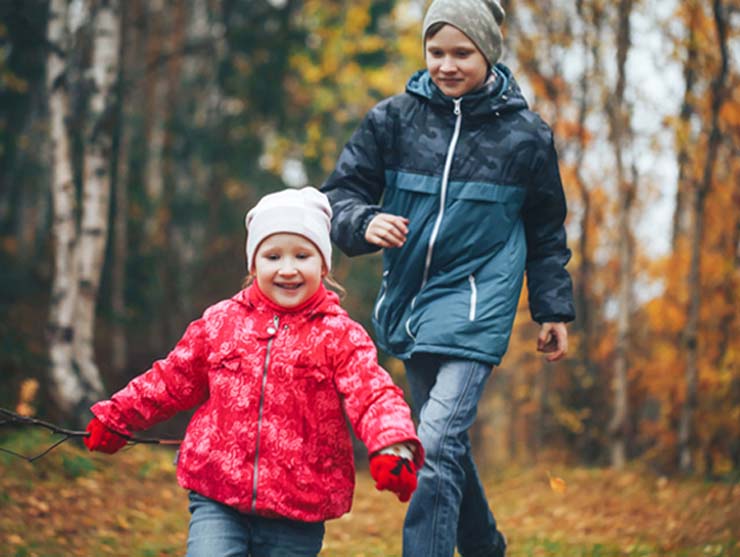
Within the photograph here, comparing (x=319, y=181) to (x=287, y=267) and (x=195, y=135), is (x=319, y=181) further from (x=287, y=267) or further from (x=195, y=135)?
(x=287, y=267)

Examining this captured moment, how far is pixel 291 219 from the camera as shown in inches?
130

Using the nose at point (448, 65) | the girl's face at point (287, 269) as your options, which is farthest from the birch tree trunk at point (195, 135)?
the girl's face at point (287, 269)

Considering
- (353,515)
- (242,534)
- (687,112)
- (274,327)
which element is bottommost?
(353,515)

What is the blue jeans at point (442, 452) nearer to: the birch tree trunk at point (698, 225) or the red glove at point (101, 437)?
the red glove at point (101, 437)

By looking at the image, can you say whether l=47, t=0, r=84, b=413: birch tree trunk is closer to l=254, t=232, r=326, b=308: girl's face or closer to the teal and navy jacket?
the teal and navy jacket

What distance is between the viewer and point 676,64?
1027 cm

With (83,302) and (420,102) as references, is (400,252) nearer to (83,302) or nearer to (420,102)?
(420,102)

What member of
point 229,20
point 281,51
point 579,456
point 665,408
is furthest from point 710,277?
point 229,20

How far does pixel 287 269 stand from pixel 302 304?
0.43 ft

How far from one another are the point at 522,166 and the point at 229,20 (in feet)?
42.1

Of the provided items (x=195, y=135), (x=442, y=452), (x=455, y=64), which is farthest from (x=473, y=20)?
(x=195, y=135)

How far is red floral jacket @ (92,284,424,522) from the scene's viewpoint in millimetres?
3100

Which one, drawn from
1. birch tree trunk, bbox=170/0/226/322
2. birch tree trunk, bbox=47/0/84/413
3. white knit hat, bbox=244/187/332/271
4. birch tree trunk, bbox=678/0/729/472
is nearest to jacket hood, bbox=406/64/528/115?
white knit hat, bbox=244/187/332/271

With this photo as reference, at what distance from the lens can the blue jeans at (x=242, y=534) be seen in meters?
3.08
